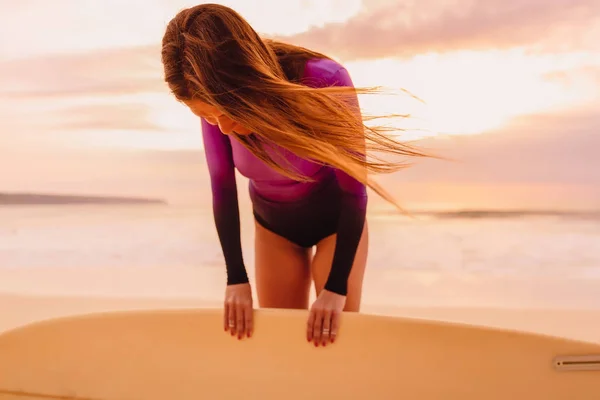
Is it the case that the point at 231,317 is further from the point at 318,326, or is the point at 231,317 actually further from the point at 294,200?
the point at 294,200

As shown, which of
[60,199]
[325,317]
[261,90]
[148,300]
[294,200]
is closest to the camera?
[261,90]

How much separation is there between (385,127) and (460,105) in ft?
18.2

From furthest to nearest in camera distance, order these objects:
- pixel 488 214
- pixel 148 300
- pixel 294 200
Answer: pixel 488 214, pixel 148 300, pixel 294 200

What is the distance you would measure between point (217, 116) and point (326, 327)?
0.46 metres

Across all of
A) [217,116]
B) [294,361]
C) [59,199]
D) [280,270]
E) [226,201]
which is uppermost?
[59,199]

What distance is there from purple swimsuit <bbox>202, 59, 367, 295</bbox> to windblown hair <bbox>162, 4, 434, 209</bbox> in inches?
1.8

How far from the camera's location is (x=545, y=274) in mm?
4973

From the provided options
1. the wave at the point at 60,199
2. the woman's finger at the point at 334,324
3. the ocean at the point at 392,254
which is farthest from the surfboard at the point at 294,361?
the wave at the point at 60,199

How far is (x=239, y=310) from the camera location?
135cm

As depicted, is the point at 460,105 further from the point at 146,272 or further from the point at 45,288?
the point at 45,288

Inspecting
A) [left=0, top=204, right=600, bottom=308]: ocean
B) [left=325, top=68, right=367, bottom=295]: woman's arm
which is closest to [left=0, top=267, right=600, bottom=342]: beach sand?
[left=0, top=204, right=600, bottom=308]: ocean

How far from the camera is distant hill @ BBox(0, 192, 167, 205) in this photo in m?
8.48

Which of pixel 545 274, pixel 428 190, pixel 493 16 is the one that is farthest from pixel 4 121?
pixel 545 274

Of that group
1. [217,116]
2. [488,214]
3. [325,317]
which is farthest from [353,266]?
[488,214]
